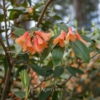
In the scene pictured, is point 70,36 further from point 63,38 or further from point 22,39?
point 22,39

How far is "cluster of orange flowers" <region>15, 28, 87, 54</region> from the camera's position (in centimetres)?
77

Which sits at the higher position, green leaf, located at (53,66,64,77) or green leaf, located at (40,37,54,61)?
green leaf, located at (40,37,54,61)

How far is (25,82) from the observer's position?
2.36 ft

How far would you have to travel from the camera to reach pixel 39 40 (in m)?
0.80

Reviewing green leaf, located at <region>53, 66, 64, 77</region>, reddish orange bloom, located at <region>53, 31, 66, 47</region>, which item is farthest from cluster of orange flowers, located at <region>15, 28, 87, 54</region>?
green leaf, located at <region>53, 66, 64, 77</region>

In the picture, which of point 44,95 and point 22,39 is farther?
point 44,95

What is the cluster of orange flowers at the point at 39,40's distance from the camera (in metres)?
0.77

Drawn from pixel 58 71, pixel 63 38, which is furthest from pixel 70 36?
pixel 58 71

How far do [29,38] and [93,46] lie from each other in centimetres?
33

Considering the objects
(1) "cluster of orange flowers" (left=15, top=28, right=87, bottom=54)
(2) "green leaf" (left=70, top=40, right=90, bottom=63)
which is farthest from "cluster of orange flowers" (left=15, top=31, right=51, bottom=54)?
(2) "green leaf" (left=70, top=40, right=90, bottom=63)

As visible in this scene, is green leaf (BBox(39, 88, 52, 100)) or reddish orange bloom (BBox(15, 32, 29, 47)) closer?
reddish orange bloom (BBox(15, 32, 29, 47))

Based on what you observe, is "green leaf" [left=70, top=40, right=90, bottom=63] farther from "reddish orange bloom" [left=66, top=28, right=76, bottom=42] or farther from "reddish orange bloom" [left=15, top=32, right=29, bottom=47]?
"reddish orange bloom" [left=15, top=32, right=29, bottom=47]

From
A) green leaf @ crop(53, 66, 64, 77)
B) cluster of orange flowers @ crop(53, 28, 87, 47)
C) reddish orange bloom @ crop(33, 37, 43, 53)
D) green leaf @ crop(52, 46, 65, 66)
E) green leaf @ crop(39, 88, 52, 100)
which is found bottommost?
green leaf @ crop(39, 88, 52, 100)

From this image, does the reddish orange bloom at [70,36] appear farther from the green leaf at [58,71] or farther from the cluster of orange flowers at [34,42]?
the green leaf at [58,71]
